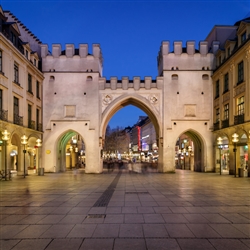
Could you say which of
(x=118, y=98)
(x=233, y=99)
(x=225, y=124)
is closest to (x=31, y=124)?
(x=118, y=98)

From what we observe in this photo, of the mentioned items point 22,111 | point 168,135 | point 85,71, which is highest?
point 85,71

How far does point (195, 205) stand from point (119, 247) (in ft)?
17.7

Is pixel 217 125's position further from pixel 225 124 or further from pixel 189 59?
pixel 189 59

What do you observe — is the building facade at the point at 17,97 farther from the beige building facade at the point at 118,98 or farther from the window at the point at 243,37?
Result: the window at the point at 243,37

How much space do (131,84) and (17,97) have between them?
42.9 ft

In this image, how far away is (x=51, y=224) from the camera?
309 inches

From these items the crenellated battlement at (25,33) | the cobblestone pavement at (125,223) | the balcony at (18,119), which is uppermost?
the crenellated battlement at (25,33)

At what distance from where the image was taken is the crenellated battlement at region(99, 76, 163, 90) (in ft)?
107

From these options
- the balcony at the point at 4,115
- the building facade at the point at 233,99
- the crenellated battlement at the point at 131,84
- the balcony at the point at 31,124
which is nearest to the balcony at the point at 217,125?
the building facade at the point at 233,99

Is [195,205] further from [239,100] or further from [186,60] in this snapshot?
[186,60]

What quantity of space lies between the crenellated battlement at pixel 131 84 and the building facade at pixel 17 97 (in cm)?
738

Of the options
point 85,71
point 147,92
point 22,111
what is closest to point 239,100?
point 147,92

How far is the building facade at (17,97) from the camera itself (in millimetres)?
23125

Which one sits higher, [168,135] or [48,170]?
[168,135]
